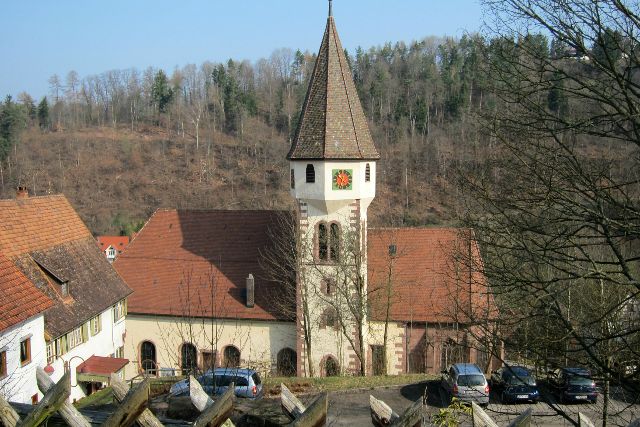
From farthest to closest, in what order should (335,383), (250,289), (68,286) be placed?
(250,289) → (68,286) → (335,383)

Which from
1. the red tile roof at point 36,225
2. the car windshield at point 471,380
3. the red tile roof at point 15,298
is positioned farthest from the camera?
the red tile roof at point 36,225

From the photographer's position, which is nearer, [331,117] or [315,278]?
[331,117]

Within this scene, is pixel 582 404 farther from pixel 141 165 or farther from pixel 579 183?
pixel 141 165

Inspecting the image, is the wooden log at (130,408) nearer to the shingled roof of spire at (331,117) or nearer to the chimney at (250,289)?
the shingled roof of spire at (331,117)

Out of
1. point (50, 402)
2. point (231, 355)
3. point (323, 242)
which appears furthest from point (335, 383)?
point (50, 402)

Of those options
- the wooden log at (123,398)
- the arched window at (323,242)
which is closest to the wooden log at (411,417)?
the wooden log at (123,398)

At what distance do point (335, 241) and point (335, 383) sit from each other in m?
5.09

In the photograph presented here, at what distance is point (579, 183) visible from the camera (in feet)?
23.9

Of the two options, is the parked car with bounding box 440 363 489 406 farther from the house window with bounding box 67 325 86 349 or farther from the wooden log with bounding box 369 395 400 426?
the wooden log with bounding box 369 395 400 426

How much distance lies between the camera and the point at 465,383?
725 inches

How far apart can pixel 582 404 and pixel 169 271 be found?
51.2 ft

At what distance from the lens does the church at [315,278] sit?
22.1 meters

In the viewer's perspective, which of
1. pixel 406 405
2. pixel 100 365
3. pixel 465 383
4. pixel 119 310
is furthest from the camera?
pixel 119 310

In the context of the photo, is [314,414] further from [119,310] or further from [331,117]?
[119,310]
